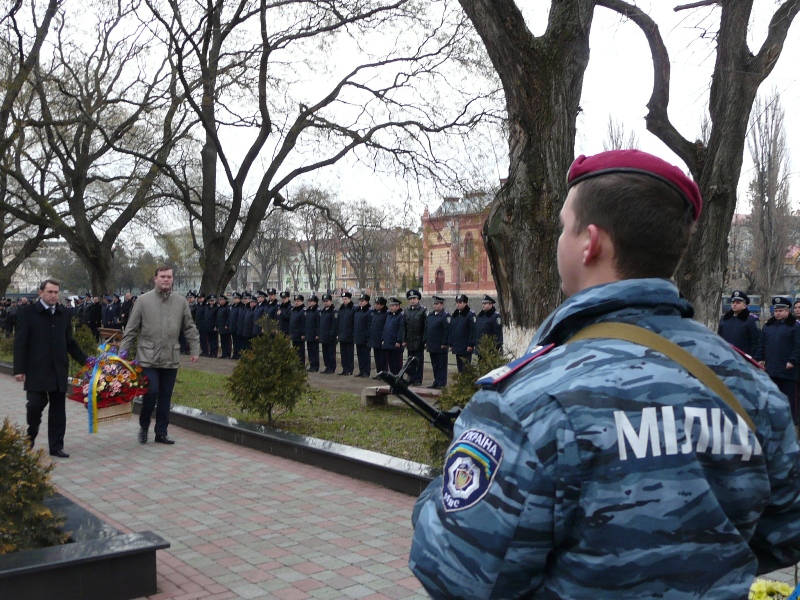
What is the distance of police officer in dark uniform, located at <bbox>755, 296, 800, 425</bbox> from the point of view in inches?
445

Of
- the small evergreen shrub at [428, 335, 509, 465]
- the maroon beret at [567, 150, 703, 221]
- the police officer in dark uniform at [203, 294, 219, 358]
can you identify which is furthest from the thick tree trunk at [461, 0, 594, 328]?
the police officer in dark uniform at [203, 294, 219, 358]

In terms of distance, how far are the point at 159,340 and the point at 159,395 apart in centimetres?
69

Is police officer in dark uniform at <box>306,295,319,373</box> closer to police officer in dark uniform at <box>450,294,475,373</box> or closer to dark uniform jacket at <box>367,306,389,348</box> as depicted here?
dark uniform jacket at <box>367,306,389,348</box>

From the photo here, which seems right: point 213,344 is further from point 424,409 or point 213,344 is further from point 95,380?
point 424,409

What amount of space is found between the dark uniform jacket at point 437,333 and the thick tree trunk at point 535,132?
8755 millimetres

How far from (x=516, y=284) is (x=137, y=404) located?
731 centimetres

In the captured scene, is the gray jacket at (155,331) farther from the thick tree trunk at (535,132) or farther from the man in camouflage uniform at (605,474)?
the man in camouflage uniform at (605,474)

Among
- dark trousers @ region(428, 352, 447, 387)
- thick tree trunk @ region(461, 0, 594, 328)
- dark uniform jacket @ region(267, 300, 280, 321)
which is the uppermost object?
thick tree trunk @ region(461, 0, 594, 328)

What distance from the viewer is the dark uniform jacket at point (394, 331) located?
697 inches

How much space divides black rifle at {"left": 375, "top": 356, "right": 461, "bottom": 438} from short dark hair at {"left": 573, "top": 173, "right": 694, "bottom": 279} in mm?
588

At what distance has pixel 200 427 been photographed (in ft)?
34.0

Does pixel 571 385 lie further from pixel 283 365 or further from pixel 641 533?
pixel 283 365

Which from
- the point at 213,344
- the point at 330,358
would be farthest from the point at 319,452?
the point at 213,344

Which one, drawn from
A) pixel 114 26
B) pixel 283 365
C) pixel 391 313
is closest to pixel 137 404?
pixel 283 365
